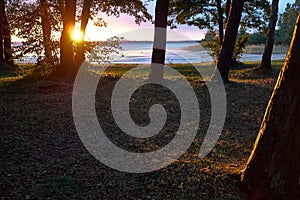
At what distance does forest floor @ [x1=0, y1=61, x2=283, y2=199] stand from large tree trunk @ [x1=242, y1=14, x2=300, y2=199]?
33cm

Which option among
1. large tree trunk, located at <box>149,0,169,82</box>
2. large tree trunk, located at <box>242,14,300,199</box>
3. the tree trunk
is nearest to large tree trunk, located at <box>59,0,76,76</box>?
large tree trunk, located at <box>149,0,169,82</box>

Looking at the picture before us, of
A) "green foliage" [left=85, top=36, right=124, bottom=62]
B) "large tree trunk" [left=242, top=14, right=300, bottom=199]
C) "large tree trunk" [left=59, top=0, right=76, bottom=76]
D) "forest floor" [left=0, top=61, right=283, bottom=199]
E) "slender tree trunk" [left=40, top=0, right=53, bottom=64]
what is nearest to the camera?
"large tree trunk" [left=242, top=14, right=300, bottom=199]

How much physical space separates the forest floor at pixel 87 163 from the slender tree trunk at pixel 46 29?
10.2 ft

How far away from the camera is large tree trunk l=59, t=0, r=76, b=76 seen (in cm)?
962

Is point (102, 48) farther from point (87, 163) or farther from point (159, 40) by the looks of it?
point (87, 163)

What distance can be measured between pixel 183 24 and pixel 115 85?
36.5 feet

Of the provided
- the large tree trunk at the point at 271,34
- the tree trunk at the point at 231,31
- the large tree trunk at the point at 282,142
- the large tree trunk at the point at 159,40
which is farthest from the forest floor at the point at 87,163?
the large tree trunk at the point at 271,34

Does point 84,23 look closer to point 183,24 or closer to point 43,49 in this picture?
point 43,49

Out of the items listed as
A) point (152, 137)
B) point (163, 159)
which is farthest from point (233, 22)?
point (163, 159)

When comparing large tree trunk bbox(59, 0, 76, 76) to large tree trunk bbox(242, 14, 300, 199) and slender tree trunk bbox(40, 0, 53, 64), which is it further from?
large tree trunk bbox(242, 14, 300, 199)

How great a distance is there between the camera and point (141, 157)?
422 cm

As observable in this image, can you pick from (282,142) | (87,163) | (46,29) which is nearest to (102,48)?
(46,29)

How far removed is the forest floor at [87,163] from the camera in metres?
3.20

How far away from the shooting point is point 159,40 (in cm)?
1015
